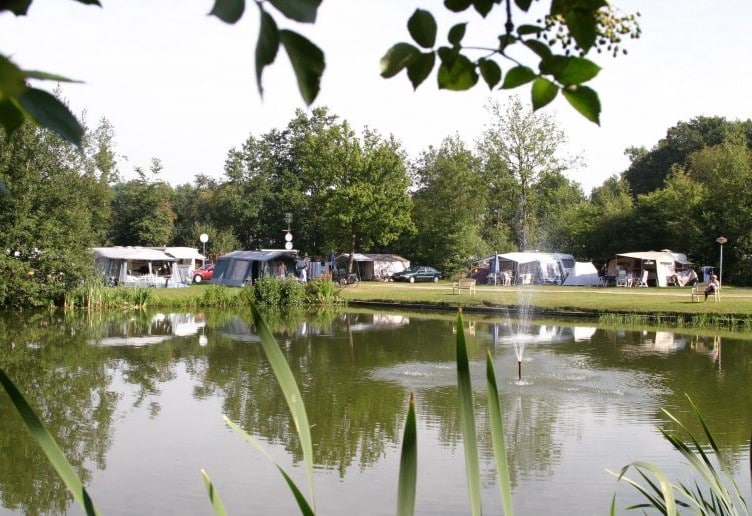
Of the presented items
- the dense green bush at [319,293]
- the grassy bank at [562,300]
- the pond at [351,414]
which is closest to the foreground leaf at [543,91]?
the pond at [351,414]

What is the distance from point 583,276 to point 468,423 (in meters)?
37.1

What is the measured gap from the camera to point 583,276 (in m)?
36.8

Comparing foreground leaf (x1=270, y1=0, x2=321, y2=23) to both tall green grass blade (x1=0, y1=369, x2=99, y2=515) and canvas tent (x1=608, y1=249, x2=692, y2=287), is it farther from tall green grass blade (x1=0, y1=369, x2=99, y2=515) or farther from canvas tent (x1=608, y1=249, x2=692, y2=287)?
canvas tent (x1=608, y1=249, x2=692, y2=287)

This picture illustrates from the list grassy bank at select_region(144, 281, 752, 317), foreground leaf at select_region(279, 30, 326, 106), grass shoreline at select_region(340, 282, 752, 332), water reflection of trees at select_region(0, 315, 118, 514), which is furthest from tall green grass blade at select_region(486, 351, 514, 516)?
grassy bank at select_region(144, 281, 752, 317)

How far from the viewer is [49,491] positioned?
661 cm

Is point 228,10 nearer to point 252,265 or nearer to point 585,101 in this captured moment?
point 585,101

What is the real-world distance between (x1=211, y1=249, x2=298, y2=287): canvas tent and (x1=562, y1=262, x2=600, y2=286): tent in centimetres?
1396

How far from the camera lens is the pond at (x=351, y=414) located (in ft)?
21.6

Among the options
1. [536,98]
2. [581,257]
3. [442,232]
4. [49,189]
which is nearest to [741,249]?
[581,257]

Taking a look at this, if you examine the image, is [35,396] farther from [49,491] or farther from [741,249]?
[741,249]

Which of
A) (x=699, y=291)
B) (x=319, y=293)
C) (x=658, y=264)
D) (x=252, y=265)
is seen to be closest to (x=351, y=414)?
(x=319, y=293)

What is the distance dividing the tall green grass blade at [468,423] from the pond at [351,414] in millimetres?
3665

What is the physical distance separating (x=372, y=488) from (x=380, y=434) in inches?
74.4

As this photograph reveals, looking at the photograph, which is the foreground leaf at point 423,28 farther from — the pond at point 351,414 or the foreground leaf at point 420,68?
the pond at point 351,414
